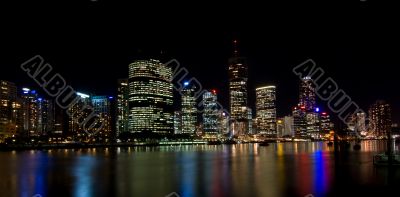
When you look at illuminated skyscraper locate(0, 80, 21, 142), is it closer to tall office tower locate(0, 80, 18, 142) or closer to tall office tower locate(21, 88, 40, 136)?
tall office tower locate(0, 80, 18, 142)

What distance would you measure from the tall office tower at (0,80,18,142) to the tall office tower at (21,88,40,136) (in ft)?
32.0

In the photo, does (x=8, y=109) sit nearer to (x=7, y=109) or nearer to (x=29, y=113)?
(x=7, y=109)

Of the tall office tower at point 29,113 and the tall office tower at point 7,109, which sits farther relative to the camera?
the tall office tower at point 29,113

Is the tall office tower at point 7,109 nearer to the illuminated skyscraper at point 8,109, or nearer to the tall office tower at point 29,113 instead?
the illuminated skyscraper at point 8,109

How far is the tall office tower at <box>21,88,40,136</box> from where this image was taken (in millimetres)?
184875

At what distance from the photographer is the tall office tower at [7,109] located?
158000mm

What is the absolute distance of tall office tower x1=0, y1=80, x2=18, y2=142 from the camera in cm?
15800

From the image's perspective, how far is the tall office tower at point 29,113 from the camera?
185 m

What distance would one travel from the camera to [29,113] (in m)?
192

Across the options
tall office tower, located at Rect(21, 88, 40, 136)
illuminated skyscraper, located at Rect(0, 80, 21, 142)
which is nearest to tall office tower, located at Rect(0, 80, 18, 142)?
illuminated skyscraper, located at Rect(0, 80, 21, 142)

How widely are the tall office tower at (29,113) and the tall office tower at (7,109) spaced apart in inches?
385

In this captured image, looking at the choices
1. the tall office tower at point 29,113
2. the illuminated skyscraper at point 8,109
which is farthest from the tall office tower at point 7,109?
the tall office tower at point 29,113

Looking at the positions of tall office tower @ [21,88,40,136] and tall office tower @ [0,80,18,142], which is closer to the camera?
tall office tower @ [0,80,18,142]

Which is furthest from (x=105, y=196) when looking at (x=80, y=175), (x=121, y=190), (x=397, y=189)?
(x=397, y=189)
